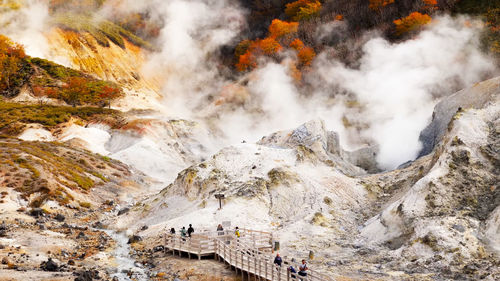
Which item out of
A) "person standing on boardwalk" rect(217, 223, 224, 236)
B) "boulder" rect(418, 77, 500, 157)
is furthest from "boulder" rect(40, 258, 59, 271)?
"boulder" rect(418, 77, 500, 157)

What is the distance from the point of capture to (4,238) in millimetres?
25594

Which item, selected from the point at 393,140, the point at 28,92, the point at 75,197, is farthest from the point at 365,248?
the point at 28,92

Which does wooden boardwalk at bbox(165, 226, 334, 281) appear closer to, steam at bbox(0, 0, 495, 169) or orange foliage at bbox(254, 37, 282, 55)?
steam at bbox(0, 0, 495, 169)

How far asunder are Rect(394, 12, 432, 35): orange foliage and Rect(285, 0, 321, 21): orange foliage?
25.3 m

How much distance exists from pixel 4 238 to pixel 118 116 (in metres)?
51.8

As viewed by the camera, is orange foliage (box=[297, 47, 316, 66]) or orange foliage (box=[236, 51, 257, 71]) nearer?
orange foliage (box=[297, 47, 316, 66])

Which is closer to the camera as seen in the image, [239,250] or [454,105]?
[239,250]

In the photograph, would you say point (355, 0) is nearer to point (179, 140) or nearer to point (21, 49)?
point (179, 140)

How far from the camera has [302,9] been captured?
101625mm

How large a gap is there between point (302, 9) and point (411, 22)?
30413mm

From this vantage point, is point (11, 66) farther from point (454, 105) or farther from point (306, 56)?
point (454, 105)

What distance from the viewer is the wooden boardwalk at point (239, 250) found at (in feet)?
68.5

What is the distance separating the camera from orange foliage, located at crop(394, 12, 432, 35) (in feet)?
253

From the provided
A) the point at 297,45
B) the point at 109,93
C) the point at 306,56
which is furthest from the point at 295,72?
the point at 109,93
